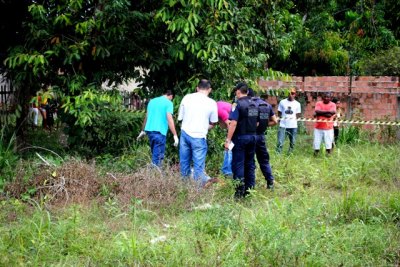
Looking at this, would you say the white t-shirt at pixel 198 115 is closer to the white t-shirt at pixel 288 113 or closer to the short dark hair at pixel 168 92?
the short dark hair at pixel 168 92

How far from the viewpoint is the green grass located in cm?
500

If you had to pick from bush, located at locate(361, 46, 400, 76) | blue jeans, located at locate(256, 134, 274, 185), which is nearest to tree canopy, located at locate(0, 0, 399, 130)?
blue jeans, located at locate(256, 134, 274, 185)

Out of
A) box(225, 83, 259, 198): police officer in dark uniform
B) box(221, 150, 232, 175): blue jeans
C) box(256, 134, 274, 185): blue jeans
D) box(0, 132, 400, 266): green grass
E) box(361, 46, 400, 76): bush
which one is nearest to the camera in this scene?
box(0, 132, 400, 266): green grass

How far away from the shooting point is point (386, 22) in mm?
18906

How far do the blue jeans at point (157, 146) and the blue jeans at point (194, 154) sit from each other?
29.3 inches

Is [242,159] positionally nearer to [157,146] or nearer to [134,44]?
[157,146]

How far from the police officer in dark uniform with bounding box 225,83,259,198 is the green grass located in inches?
10.4

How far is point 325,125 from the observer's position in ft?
37.2

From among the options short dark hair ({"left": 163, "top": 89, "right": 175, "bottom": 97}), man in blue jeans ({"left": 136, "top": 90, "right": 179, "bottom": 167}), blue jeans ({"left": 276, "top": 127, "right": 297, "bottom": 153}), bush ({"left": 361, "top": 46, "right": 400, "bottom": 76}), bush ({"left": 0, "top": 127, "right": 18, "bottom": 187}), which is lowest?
blue jeans ({"left": 276, "top": 127, "right": 297, "bottom": 153})

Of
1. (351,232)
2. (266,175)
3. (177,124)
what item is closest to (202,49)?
(177,124)

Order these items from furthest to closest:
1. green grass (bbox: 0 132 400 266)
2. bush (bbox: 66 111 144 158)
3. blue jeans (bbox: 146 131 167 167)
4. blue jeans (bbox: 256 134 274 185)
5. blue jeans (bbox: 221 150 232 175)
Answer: bush (bbox: 66 111 144 158) < blue jeans (bbox: 221 150 232 175) < blue jeans (bbox: 146 131 167 167) < blue jeans (bbox: 256 134 274 185) < green grass (bbox: 0 132 400 266)

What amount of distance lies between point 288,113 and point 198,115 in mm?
4367

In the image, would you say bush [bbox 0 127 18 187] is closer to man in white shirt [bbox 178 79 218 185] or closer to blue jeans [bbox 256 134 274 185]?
man in white shirt [bbox 178 79 218 185]

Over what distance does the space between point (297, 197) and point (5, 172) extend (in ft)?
13.2
